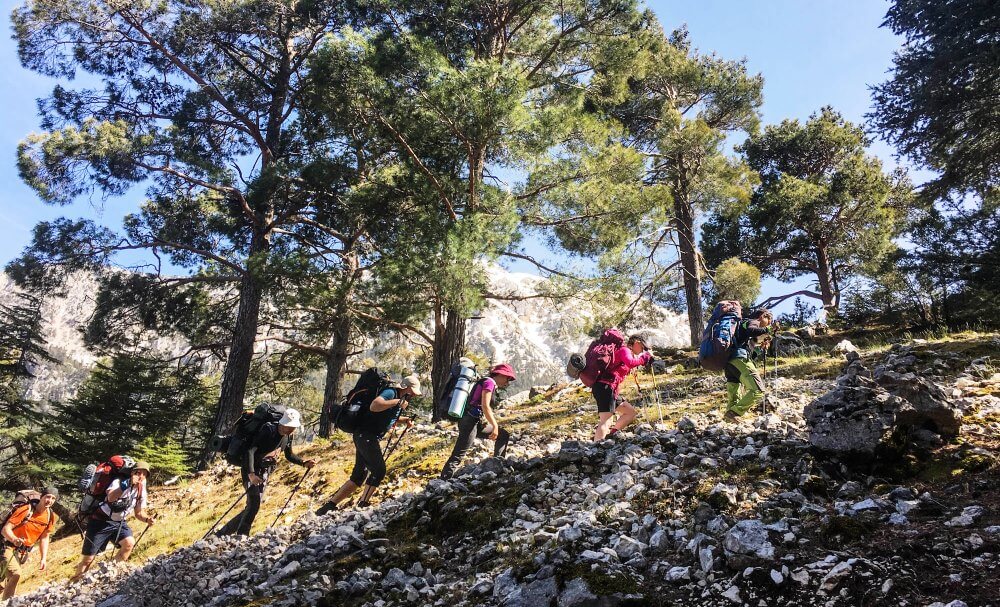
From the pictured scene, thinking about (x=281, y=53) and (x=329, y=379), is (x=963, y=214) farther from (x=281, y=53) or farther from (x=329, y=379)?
(x=281, y=53)

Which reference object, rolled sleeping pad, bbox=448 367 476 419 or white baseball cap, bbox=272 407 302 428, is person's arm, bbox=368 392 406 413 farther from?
white baseball cap, bbox=272 407 302 428

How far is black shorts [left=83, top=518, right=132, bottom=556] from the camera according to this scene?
7.51m

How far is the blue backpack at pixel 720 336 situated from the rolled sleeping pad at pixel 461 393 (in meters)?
3.16

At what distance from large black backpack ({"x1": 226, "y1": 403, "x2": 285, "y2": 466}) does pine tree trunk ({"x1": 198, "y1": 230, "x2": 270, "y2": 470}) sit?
24.1 ft

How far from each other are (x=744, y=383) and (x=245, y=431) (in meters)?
6.75

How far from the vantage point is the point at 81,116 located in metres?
14.7

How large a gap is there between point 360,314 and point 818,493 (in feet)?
34.6

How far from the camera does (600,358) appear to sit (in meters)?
7.23

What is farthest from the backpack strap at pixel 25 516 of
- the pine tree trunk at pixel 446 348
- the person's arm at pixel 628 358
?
the person's arm at pixel 628 358

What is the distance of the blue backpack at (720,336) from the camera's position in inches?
287

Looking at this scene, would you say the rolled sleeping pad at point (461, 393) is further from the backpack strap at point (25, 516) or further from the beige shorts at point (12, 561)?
the backpack strap at point (25, 516)

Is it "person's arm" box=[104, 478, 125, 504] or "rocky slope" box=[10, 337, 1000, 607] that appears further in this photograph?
"person's arm" box=[104, 478, 125, 504]

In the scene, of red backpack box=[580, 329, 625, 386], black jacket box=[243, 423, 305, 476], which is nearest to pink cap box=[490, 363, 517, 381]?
red backpack box=[580, 329, 625, 386]

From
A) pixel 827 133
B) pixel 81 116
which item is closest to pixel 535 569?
pixel 81 116
